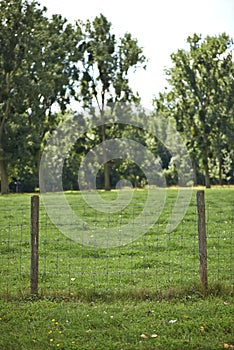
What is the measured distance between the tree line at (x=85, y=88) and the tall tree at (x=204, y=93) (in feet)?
0.33

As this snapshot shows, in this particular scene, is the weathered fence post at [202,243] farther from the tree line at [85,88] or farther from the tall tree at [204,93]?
the tall tree at [204,93]

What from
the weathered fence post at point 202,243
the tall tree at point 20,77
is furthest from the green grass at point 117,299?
the tall tree at point 20,77

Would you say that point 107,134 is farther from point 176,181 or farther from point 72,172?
point 176,181

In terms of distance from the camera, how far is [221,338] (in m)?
6.48

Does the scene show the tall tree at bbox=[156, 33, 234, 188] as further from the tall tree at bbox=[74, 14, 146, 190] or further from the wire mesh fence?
the wire mesh fence

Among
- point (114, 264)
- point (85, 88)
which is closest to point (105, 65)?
point (85, 88)

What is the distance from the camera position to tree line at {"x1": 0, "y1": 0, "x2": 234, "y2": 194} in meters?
37.6

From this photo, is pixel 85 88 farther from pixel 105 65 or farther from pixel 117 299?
pixel 117 299

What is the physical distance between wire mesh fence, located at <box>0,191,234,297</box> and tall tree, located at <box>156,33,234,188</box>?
32.3 meters

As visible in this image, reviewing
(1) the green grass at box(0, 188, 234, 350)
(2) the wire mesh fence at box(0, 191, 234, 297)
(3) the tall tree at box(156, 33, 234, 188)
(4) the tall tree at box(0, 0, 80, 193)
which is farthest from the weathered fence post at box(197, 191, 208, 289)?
(3) the tall tree at box(156, 33, 234, 188)

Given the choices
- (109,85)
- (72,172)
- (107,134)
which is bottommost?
(72,172)

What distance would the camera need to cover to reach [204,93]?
1907 inches

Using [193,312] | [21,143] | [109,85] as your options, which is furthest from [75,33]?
[193,312]

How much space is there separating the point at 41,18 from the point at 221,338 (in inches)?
1467
